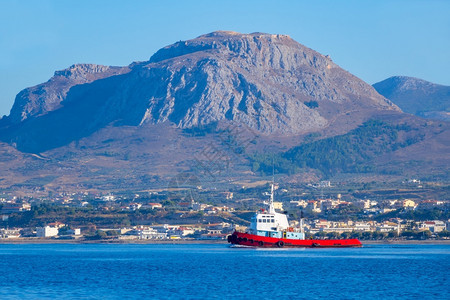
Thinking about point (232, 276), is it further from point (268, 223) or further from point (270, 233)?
point (270, 233)

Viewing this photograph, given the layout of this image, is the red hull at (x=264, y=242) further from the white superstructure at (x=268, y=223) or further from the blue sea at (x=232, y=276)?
the blue sea at (x=232, y=276)

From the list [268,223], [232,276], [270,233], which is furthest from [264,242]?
[232,276]

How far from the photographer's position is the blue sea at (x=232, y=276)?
82.8m

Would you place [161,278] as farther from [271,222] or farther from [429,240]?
[429,240]

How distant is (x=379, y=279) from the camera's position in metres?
96.0

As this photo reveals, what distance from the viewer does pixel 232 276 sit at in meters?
98.5

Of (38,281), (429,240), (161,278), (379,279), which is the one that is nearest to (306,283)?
(379,279)

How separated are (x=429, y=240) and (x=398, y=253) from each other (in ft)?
152

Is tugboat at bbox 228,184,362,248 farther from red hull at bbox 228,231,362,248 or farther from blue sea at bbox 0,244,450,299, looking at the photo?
blue sea at bbox 0,244,450,299

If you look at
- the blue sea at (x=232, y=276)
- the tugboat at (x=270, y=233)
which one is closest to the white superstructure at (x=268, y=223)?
the tugboat at (x=270, y=233)

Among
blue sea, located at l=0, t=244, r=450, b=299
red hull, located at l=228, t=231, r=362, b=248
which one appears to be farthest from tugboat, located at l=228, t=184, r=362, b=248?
blue sea, located at l=0, t=244, r=450, b=299

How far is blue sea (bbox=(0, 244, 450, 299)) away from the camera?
82.8 m

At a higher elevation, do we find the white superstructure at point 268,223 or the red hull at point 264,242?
the white superstructure at point 268,223

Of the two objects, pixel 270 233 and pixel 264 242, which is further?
pixel 270 233
